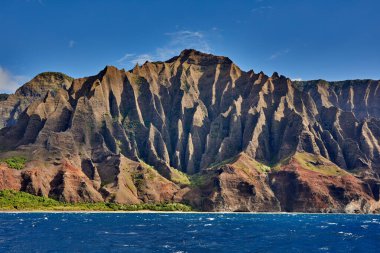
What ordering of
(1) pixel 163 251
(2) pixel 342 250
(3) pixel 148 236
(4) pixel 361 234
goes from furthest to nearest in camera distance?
(4) pixel 361 234 < (3) pixel 148 236 < (2) pixel 342 250 < (1) pixel 163 251

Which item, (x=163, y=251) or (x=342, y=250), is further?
(x=342, y=250)

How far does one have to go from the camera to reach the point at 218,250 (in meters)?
98.0

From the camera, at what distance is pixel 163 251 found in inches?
3728

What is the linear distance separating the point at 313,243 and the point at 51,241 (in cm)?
6316

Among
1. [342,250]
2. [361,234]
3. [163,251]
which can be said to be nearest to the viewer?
[163,251]

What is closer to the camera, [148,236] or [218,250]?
[218,250]

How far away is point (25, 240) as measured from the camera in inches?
4304

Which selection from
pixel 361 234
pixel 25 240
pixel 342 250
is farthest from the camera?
pixel 361 234

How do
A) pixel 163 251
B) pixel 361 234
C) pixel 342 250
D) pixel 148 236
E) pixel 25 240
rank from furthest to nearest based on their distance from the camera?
pixel 361 234, pixel 148 236, pixel 25 240, pixel 342 250, pixel 163 251

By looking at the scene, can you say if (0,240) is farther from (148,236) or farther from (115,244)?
(148,236)

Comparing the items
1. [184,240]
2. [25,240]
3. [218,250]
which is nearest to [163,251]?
[218,250]

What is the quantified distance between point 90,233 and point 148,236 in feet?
60.4

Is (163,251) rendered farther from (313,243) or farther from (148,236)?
(313,243)

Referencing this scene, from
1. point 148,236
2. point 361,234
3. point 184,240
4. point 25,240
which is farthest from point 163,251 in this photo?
point 361,234
